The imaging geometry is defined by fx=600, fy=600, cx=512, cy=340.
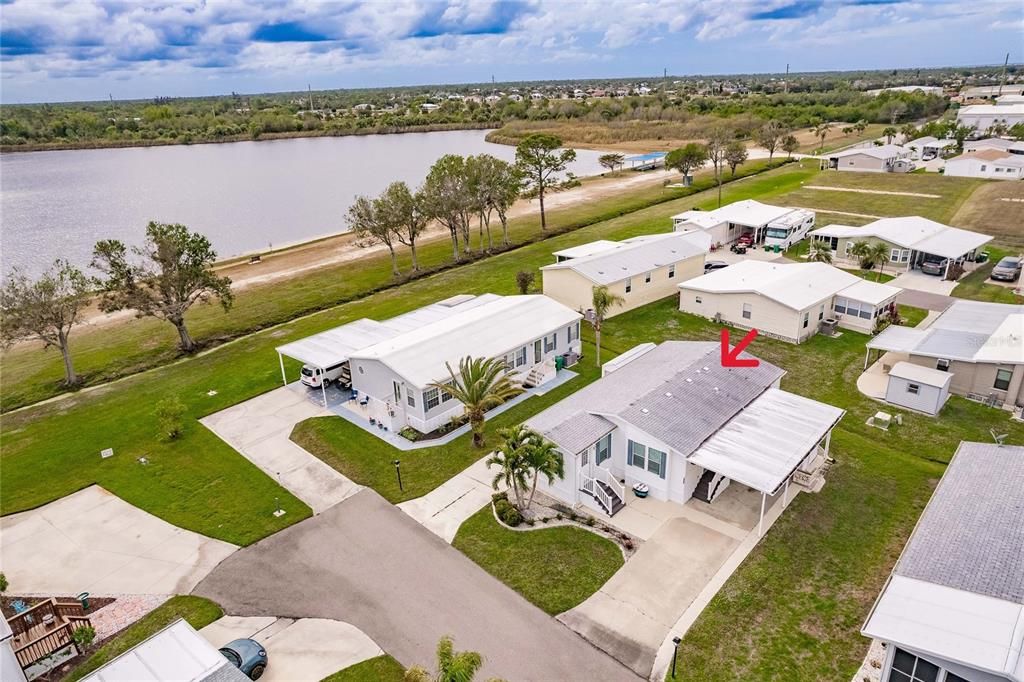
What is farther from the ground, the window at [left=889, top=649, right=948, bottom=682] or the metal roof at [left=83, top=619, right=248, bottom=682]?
the metal roof at [left=83, top=619, right=248, bottom=682]

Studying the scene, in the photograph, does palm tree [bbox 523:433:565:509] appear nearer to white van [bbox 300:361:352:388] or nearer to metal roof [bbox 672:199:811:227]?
white van [bbox 300:361:352:388]

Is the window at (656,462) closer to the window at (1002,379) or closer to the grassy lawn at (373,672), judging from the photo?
the grassy lawn at (373,672)

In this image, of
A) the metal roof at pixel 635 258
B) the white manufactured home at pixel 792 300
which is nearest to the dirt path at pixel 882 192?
the metal roof at pixel 635 258

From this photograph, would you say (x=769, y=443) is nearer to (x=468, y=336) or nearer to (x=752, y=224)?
(x=468, y=336)

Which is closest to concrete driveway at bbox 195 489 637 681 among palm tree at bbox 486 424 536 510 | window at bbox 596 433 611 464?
palm tree at bbox 486 424 536 510

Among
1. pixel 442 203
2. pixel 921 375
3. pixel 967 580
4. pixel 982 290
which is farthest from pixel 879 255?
pixel 967 580

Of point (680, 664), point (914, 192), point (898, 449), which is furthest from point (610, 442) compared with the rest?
point (914, 192)

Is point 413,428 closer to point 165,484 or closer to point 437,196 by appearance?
point 165,484
